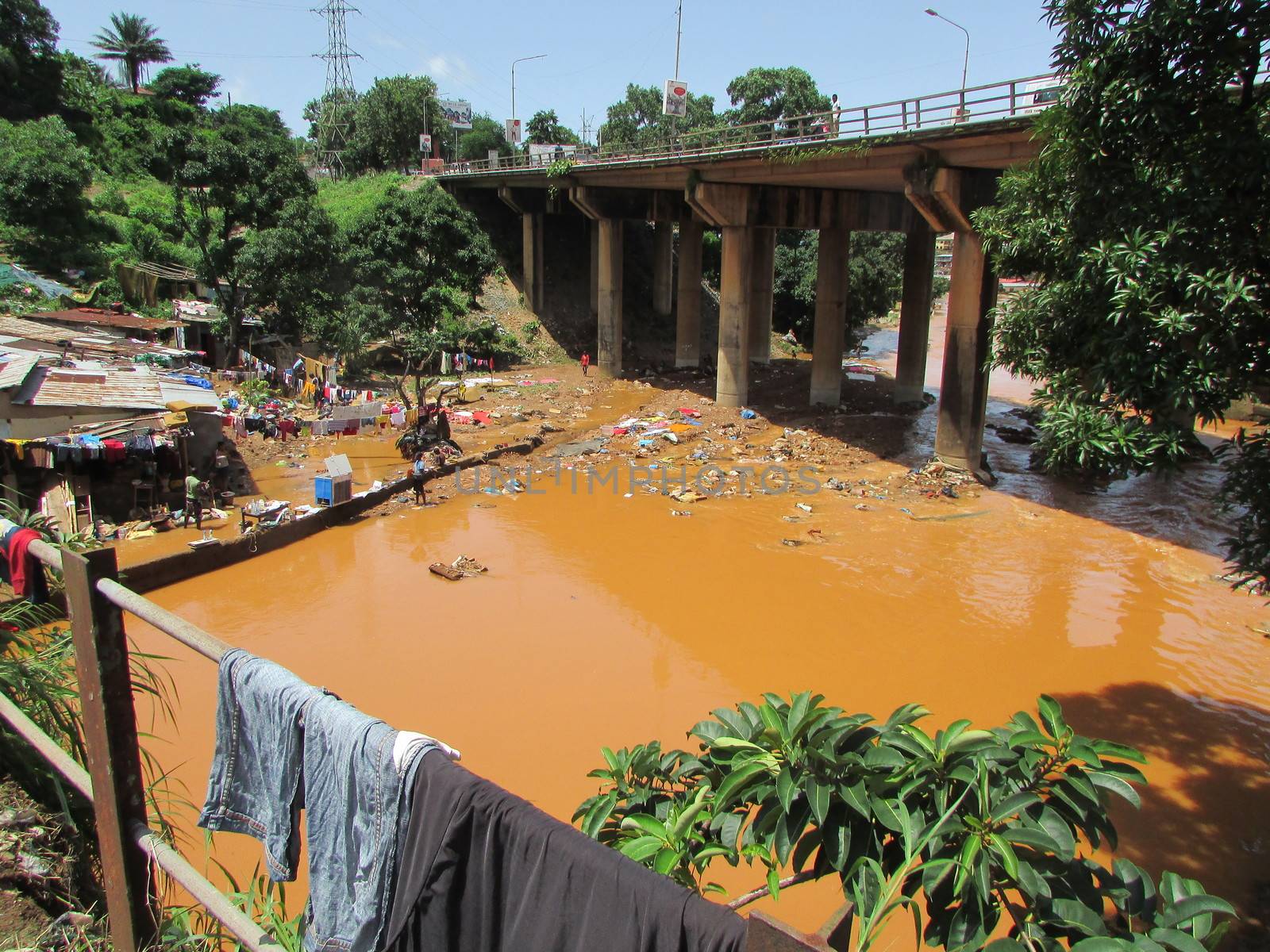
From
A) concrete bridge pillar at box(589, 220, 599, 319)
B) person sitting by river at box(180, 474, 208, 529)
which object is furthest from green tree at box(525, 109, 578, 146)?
person sitting by river at box(180, 474, 208, 529)

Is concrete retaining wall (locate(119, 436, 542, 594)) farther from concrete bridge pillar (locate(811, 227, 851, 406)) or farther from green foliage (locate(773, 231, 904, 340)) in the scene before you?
green foliage (locate(773, 231, 904, 340))

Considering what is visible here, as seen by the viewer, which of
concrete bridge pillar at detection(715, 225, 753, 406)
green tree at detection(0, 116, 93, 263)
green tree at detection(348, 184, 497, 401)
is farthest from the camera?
green tree at detection(348, 184, 497, 401)

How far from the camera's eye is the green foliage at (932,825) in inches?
93.5

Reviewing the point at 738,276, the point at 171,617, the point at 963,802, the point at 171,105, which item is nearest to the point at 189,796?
the point at 171,617

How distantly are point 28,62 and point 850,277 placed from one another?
38.1m

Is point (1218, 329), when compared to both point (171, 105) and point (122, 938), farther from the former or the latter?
point (171, 105)

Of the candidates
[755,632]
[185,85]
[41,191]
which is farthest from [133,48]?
[755,632]

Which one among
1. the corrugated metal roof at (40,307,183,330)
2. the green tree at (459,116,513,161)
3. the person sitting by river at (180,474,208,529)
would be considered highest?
the green tree at (459,116,513,161)

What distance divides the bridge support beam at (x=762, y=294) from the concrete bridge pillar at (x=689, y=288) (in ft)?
7.33

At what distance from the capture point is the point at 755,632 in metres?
12.3

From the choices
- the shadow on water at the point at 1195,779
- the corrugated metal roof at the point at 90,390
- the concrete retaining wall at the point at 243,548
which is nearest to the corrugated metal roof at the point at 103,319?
the corrugated metal roof at the point at 90,390

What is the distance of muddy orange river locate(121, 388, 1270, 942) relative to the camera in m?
8.94

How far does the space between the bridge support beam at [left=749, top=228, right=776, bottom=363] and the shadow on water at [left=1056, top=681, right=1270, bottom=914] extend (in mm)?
25151

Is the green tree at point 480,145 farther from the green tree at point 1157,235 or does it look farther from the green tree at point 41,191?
the green tree at point 1157,235
